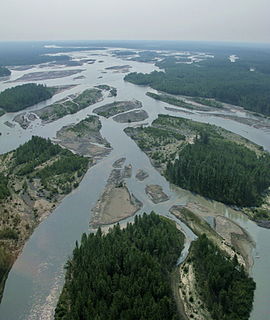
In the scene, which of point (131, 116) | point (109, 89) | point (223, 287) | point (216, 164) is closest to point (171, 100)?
point (131, 116)

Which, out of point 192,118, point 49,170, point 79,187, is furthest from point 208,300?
point 192,118

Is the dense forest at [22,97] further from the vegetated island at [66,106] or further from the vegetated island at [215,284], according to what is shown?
the vegetated island at [215,284]

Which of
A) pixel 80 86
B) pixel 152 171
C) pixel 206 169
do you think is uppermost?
pixel 206 169

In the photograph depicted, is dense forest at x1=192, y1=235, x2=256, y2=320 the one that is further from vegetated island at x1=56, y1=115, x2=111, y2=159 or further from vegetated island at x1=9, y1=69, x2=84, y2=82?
vegetated island at x1=9, y1=69, x2=84, y2=82

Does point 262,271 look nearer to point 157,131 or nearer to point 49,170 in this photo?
point 49,170

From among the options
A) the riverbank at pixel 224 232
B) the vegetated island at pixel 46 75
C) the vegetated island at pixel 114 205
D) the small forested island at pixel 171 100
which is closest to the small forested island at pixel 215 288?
the riverbank at pixel 224 232

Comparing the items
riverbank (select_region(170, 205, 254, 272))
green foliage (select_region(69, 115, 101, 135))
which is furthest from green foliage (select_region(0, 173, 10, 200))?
green foliage (select_region(69, 115, 101, 135))
